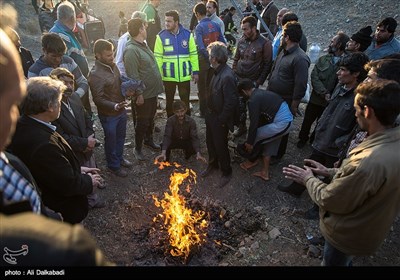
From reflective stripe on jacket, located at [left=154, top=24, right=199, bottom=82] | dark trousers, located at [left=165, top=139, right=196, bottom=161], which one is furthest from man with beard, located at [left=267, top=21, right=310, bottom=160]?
reflective stripe on jacket, located at [left=154, top=24, right=199, bottom=82]

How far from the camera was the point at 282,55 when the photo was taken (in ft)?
16.7

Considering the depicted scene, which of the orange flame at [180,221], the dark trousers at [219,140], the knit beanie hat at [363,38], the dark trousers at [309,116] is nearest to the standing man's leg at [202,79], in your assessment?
the dark trousers at [219,140]

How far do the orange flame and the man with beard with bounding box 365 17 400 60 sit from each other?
167 inches

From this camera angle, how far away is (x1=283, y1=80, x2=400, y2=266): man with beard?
2.16 m

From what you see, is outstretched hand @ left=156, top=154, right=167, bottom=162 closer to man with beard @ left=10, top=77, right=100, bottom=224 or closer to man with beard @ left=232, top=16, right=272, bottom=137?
man with beard @ left=232, top=16, right=272, bottom=137

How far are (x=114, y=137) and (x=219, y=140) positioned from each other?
1.75 m

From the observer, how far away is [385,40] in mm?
5289

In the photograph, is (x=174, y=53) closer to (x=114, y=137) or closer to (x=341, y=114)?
(x=114, y=137)

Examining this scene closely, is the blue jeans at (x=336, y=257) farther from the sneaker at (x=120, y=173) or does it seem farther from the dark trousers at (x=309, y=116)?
the sneaker at (x=120, y=173)

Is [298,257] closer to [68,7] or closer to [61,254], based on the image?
[61,254]

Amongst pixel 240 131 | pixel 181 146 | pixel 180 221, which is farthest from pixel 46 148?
pixel 240 131

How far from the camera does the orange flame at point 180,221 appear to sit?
144 inches

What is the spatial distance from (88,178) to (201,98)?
171 inches

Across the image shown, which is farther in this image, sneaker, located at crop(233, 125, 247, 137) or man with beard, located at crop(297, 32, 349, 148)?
sneaker, located at crop(233, 125, 247, 137)
